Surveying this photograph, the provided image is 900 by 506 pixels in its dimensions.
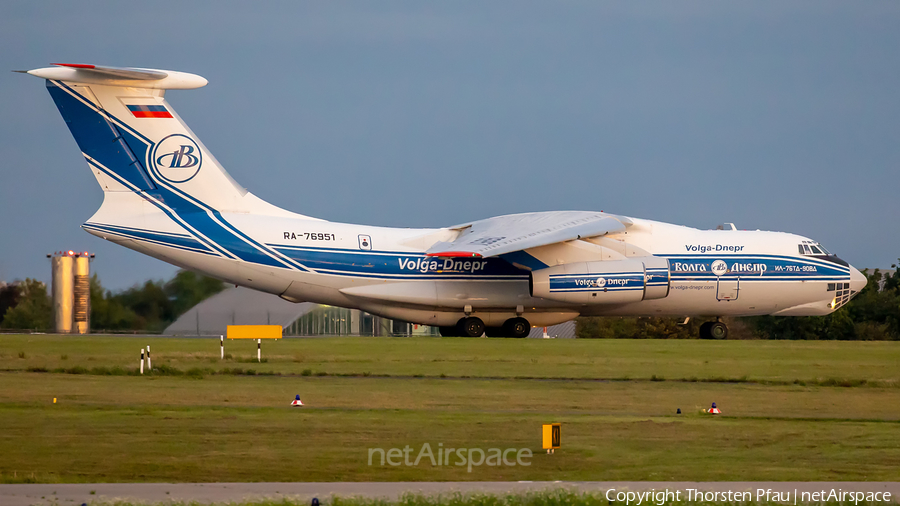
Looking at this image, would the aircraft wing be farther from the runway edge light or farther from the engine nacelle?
the runway edge light

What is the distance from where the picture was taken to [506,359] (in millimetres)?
16609

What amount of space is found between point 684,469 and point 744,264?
16430 millimetres

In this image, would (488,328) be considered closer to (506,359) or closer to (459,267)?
(459,267)

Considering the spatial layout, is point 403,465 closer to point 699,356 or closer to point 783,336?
point 699,356

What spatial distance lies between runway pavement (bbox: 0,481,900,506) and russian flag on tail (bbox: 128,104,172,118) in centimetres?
1482

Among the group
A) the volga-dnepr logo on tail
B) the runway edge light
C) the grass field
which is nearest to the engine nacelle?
the grass field

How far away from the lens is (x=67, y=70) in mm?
19609

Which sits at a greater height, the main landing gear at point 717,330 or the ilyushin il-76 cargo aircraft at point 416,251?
the ilyushin il-76 cargo aircraft at point 416,251

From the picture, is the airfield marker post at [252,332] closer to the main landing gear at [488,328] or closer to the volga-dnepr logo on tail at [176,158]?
the main landing gear at [488,328]

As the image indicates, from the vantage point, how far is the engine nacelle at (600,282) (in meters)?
21.7

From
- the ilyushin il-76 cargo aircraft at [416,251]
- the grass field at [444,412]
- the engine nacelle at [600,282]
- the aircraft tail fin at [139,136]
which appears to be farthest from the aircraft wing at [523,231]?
the aircraft tail fin at [139,136]

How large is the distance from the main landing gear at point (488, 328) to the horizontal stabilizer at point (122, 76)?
832 centimetres

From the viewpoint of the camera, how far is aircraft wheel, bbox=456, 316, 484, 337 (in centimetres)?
2302

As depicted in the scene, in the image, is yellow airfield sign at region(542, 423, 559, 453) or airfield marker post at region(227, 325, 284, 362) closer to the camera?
yellow airfield sign at region(542, 423, 559, 453)
